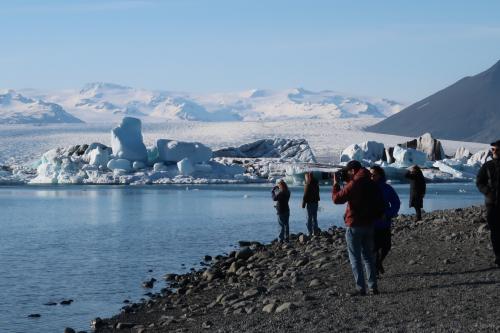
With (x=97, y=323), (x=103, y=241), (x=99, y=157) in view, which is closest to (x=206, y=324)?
(x=97, y=323)

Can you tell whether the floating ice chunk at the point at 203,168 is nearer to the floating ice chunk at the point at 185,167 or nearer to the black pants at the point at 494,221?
the floating ice chunk at the point at 185,167

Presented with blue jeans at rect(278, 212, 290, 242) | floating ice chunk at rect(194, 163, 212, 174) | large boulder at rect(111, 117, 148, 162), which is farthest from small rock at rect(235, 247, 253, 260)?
floating ice chunk at rect(194, 163, 212, 174)

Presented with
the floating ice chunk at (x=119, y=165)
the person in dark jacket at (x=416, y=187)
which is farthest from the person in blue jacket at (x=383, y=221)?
the floating ice chunk at (x=119, y=165)

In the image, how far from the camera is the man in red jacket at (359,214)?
23.0 ft

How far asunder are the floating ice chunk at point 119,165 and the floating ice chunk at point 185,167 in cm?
269

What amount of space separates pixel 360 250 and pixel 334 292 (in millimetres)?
462

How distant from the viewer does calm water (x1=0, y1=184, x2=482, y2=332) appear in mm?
Answer: 10345

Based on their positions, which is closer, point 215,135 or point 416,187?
point 416,187

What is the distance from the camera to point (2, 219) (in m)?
23.4

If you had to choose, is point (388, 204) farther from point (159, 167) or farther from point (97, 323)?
point (159, 167)

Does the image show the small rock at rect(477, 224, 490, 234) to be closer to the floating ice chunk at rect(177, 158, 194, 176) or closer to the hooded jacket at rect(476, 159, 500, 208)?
the hooded jacket at rect(476, 159, 500, 208)

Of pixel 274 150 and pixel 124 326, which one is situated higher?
pixel 274 150

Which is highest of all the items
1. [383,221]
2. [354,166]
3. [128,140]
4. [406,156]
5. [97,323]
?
[128,140]

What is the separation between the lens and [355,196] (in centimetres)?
702
